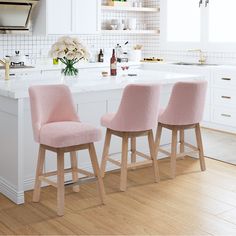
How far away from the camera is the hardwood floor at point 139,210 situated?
10.5ft

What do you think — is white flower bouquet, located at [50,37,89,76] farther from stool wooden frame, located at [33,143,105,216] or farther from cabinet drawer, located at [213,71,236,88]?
cabinet drawer, located at [213,71,236,88]

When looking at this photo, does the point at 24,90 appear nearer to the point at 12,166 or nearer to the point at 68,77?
the point at 12,166

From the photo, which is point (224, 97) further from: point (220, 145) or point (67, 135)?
point (67, 135)

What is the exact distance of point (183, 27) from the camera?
299 inches

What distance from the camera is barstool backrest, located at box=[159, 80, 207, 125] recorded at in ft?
13.9

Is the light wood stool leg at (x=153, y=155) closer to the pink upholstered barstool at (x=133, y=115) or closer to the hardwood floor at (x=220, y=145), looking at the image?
the pink upholstered barstool at (x=133, y=115)

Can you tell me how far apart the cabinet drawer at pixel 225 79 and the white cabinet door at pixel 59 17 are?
7.25 ft

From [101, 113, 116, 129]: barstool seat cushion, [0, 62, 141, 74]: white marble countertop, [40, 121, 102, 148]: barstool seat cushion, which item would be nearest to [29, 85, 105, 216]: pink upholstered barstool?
[40, 121, 102, 148]: barstool seat cushion

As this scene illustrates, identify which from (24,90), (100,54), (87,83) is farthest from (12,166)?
(100,54)

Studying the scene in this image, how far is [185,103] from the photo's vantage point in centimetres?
425

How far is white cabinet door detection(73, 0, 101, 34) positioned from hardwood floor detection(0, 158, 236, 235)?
3161mm

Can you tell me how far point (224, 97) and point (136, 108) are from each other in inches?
115

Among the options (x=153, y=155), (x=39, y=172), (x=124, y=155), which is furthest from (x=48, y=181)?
(x=153, y=155)

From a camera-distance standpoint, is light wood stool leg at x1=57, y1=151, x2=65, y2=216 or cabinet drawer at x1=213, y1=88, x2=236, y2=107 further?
cabinet drawer at x1=213, y1=88, x2=236, y2=107
